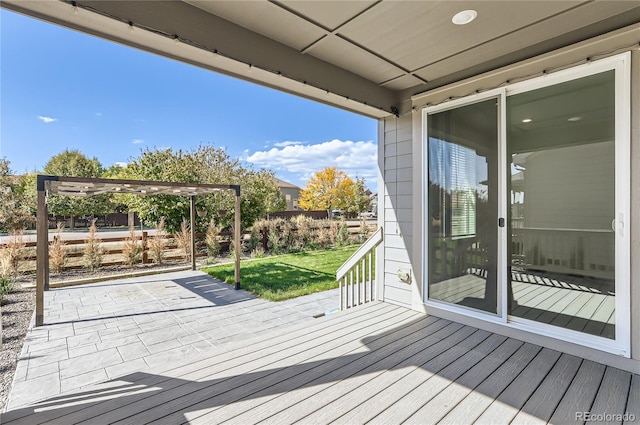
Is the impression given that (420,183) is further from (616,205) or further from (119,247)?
(119,247)

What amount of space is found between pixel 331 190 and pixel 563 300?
64.7ft

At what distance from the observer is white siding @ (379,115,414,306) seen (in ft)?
11.0

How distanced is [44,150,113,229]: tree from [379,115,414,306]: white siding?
20.5m

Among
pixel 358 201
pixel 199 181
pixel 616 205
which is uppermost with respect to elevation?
pixel 199 181

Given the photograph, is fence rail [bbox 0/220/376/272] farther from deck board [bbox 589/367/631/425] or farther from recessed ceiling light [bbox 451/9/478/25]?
deck board [bbox 589/367/631/425]

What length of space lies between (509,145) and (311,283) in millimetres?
4081

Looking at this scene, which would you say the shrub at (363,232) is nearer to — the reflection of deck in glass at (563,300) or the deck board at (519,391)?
the reflection of deck in glass at (563,300)

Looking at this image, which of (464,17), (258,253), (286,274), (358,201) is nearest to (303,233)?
(258,253)

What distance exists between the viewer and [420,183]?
322cm

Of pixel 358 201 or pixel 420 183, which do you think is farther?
pixel 358 201

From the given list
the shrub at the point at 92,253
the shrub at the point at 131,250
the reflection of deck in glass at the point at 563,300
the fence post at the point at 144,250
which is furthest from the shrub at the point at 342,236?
the reflection of deck in glass at the point at 563,300

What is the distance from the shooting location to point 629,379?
74.1 inches

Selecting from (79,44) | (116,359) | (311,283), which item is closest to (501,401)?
(116,359)

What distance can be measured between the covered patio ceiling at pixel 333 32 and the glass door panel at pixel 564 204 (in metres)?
0.44
